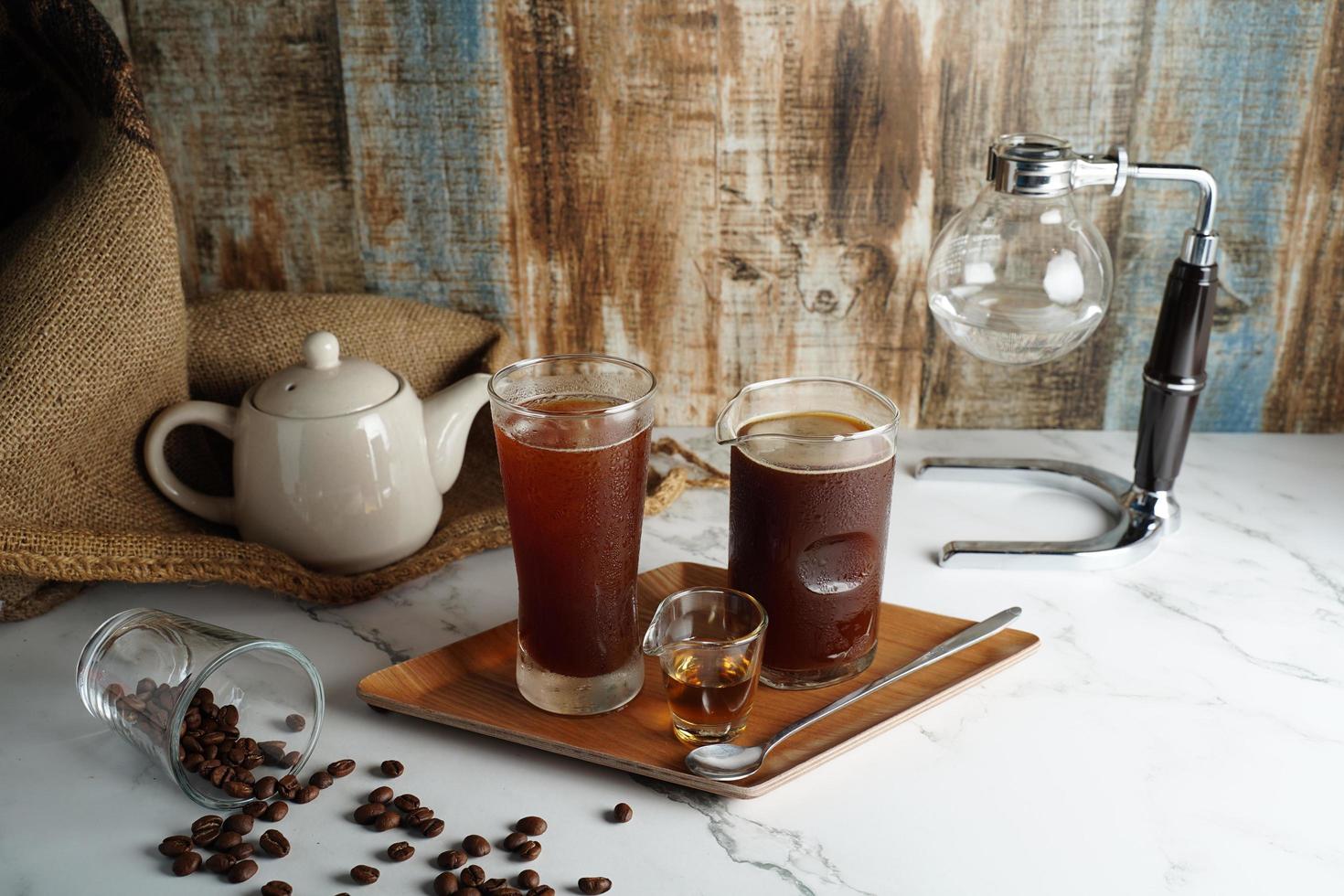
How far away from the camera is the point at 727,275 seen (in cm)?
131

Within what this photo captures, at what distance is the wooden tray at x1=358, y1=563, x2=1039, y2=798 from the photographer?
2.69 feet

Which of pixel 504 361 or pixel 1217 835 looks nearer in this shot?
pixel 1217 835

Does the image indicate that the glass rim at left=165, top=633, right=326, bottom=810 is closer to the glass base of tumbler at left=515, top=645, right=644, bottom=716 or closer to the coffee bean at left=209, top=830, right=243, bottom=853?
the coffee bean at left=209, top=830, right=243, bottom=853

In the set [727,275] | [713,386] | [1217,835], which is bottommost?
[1217,835]

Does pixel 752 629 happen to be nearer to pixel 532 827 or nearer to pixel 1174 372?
pixel 532 827

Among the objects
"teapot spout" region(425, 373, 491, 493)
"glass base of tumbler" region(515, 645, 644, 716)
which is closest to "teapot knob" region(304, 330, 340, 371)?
"teapot spout" region(425, 373, 491, 493)

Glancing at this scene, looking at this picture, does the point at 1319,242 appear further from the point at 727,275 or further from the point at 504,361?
the point at 504,361

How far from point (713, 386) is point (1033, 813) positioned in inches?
27.4

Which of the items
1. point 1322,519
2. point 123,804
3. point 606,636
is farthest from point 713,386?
point 123,804

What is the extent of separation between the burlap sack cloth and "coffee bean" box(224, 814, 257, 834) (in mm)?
269

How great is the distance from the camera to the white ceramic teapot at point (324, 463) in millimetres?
1019

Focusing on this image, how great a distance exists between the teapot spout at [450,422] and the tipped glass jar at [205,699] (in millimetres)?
293

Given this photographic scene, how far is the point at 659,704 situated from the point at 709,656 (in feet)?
0.34

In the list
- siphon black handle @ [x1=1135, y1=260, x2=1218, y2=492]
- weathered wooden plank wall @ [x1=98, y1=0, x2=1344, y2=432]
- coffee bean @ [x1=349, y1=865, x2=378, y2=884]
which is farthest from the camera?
weathered wooden plank wall @ [x1=98, y1=0, x2=1344, y2=432]
